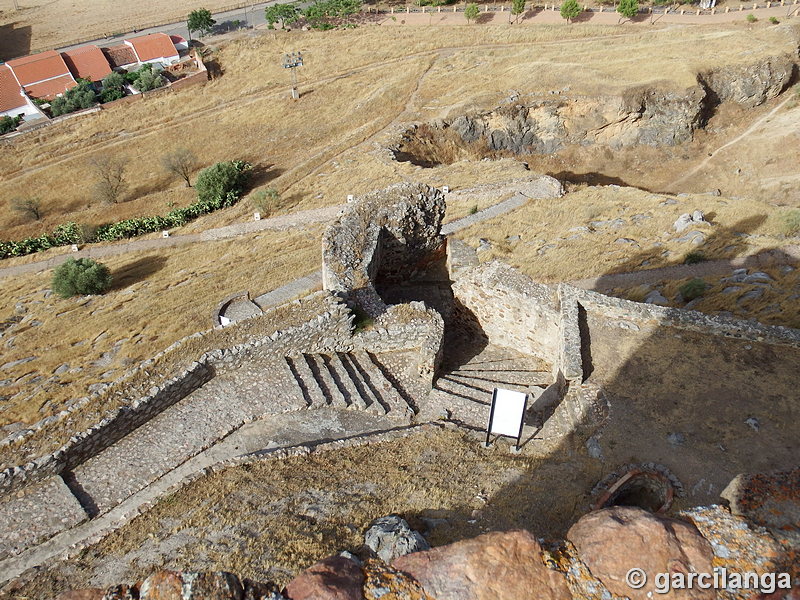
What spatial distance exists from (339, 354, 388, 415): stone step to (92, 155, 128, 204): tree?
3542cm

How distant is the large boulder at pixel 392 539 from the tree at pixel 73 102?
212 ft

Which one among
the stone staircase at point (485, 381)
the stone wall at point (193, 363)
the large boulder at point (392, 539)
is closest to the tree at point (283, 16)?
the stone wall at point (193, 363)

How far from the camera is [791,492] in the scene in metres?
10.0

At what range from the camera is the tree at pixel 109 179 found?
→ 43375 mm

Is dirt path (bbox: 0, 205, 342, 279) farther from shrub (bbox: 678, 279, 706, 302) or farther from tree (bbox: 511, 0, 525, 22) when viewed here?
tree (bbox: 511, 0, 525, 22)

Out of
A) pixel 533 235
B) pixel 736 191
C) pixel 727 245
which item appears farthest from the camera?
pixel 736 191

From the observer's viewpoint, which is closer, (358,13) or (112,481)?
(112,481)

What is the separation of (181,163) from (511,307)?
1453 inches

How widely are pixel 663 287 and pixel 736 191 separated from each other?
2295cm

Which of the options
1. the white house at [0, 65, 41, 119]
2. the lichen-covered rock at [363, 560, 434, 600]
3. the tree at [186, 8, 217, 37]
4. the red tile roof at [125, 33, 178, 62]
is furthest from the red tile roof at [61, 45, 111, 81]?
the lichen-covered rock at [363, 560, 434, 600]

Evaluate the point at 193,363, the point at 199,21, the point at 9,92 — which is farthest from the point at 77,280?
the point at 199,21

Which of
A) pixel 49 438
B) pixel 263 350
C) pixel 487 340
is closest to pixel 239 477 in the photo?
pixel 263 350

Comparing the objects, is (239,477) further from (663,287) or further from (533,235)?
(533,235)

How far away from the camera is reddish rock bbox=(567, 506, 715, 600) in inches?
287
